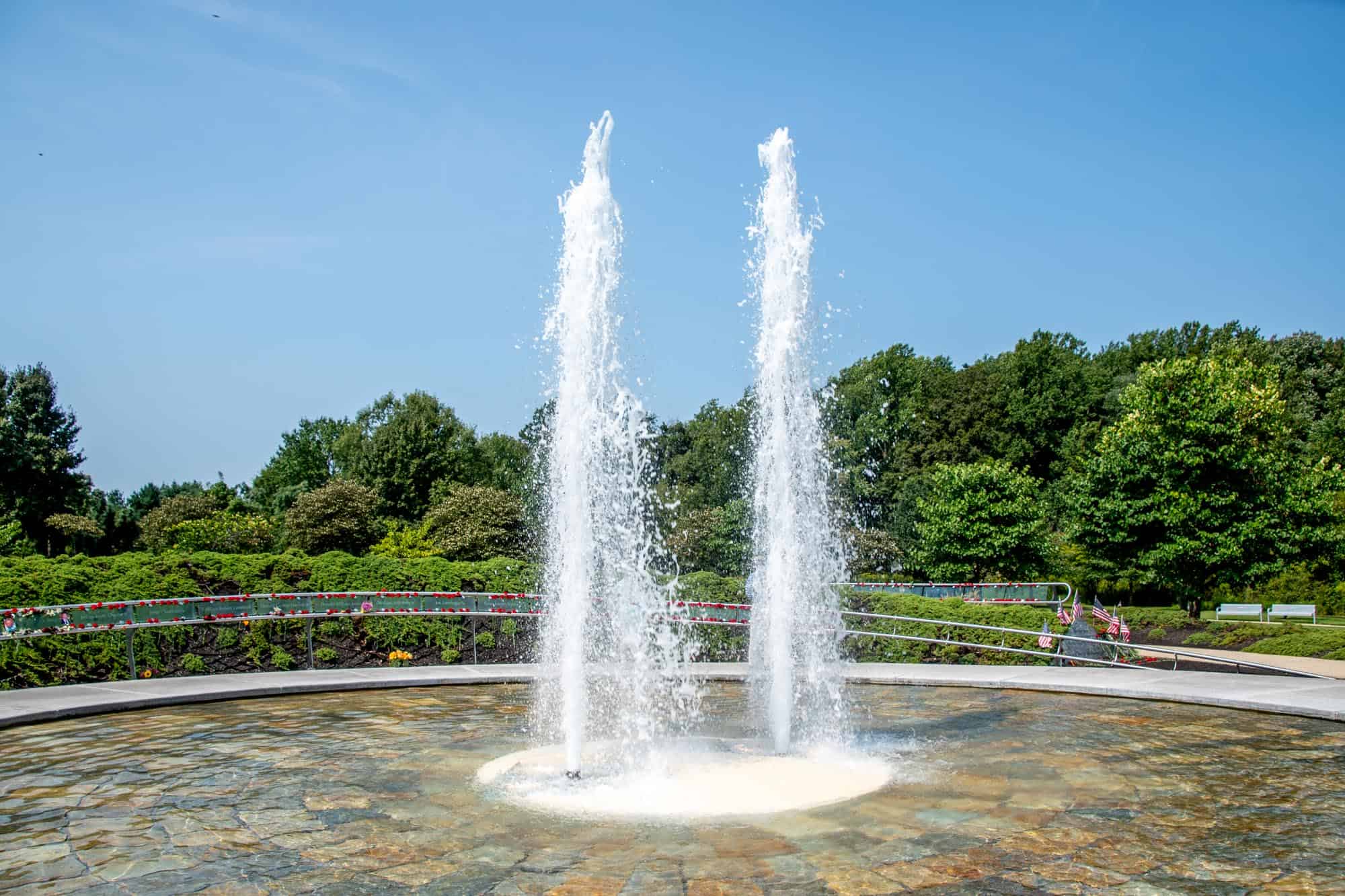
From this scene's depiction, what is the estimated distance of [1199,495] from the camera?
31.3 meters

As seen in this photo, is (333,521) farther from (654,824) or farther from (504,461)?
(654,824)

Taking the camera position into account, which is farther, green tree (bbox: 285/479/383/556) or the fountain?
green tree (bbox: 285/479/383/556)


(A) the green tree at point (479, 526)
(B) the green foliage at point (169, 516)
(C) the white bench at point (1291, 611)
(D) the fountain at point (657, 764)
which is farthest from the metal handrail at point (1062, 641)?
(B) the green foliage at point (169, 516)

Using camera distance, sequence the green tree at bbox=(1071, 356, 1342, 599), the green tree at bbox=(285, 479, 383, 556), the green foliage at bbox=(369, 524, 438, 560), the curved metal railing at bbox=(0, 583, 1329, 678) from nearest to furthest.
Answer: the curved metal railing at bbox=(0, 583, 1329, 678) < the green tree at bbox=(1071, 356, 1342, 599) < the green foliage at bbox=(369, 524, 438, 560) < the green tree at bbox=(285, 479, 383, 556)

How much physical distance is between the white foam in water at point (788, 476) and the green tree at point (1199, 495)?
22.9m

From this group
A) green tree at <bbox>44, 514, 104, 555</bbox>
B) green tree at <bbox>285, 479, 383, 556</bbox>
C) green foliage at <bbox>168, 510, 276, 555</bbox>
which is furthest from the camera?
green tree at <bbox>44, 514, 104, 555</bbox>

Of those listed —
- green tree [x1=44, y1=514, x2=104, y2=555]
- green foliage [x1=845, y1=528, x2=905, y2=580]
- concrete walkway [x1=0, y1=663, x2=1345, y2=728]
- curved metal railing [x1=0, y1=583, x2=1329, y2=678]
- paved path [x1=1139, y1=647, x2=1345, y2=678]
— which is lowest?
paved path [x1=1139, y1=647, x2=1345, y2=678]

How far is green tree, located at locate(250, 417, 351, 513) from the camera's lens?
72.4 meters

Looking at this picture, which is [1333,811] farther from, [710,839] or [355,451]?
[355,451]

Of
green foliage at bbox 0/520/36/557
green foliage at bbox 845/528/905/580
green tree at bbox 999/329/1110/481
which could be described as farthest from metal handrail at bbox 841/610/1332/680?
green tree at bbox 999/329/1110/481

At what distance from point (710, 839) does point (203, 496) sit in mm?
57785

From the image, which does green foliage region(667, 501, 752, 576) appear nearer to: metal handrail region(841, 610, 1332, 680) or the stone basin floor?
metal handrail region(841, 610, 1332, 680)

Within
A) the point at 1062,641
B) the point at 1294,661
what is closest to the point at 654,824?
the point at 1062,641

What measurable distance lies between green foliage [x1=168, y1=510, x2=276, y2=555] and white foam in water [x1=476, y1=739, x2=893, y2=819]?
39.2 metres
